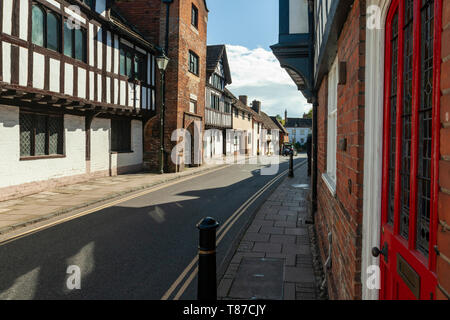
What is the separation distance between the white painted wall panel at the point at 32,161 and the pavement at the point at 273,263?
7.47m

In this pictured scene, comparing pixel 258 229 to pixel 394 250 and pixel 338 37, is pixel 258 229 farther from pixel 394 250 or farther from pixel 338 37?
pixel 394 250

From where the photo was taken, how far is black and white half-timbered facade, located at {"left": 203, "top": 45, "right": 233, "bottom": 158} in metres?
26.6

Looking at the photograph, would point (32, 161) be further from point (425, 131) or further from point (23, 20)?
point (425, 131)

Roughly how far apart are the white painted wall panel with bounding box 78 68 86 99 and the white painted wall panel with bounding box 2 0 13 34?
310 cm

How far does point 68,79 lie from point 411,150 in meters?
11.8

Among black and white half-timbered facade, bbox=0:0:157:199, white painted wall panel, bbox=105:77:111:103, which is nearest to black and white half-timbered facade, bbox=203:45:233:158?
black and white half-timbered facade, bbox=0:0:157:199

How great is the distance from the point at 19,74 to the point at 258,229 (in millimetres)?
7835

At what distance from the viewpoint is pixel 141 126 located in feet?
59.1

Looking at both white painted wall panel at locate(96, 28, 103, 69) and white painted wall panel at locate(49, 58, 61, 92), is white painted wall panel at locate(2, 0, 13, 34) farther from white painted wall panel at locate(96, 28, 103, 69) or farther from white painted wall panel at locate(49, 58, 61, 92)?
white painted wall panel at locate(96, 28, 103, 69)

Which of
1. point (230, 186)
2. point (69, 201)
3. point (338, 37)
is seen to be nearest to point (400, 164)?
point (338, 37)

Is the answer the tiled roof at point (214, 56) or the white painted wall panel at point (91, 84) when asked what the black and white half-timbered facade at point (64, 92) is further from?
the tiled roof at point (214, 56)

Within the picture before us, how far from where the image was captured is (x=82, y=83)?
1192 centimetres

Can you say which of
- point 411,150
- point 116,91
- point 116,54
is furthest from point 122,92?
point 411,150

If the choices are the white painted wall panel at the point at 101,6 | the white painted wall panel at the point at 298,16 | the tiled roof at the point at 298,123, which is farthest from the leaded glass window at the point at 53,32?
the tiled roof at the point at 298,123
